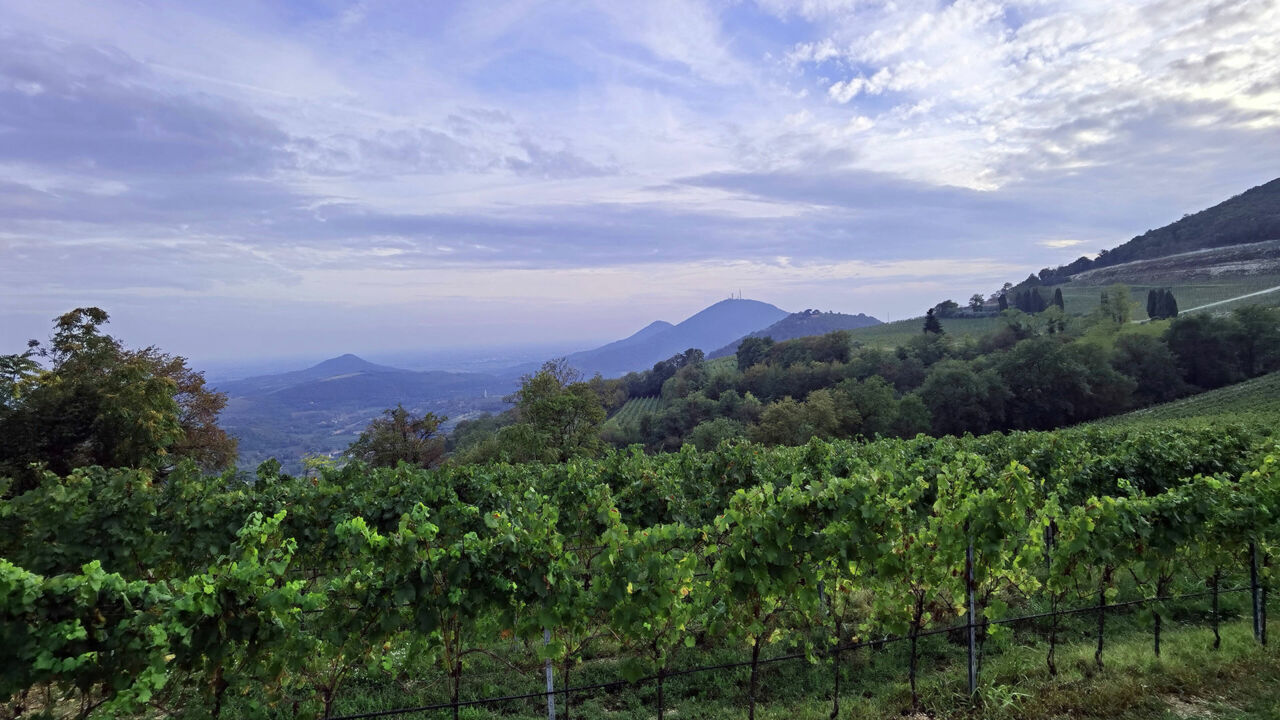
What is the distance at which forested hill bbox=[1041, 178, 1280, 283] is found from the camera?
146m

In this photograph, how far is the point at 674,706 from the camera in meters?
6.27

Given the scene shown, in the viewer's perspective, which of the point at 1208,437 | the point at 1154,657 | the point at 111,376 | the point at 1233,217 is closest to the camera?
the point at 1154,657

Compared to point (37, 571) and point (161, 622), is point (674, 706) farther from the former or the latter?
point (37, 571)

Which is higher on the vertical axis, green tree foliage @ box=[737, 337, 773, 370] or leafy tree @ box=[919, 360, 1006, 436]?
green tree foliage @ box=[737, 337, 773, 370]

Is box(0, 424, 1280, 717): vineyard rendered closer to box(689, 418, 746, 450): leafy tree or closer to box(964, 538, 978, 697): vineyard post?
box(964, 538, 978, 697): vineyard post

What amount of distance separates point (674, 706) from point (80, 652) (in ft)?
17.1

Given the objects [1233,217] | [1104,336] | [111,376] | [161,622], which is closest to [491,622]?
[161,622]

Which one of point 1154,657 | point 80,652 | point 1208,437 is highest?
point 80,652

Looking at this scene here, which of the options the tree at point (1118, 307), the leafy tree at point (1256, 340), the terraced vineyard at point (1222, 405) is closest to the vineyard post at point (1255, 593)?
the terraced vineyard at point (1222, 405)

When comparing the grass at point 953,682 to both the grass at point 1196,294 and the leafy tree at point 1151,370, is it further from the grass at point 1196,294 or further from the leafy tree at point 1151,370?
the grass at point 1196,294

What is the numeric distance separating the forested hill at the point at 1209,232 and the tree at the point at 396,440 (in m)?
192

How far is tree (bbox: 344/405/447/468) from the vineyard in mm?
27361

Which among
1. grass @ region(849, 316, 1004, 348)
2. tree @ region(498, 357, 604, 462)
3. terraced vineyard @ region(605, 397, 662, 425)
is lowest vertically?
terraced vineyard @ region(605, 397, 662, 425)

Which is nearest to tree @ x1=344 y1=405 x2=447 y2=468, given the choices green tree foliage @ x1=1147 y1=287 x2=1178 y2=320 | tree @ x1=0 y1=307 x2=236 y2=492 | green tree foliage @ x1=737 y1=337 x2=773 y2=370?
tree @ x1=0 y1=307 x2=236 y2=492
